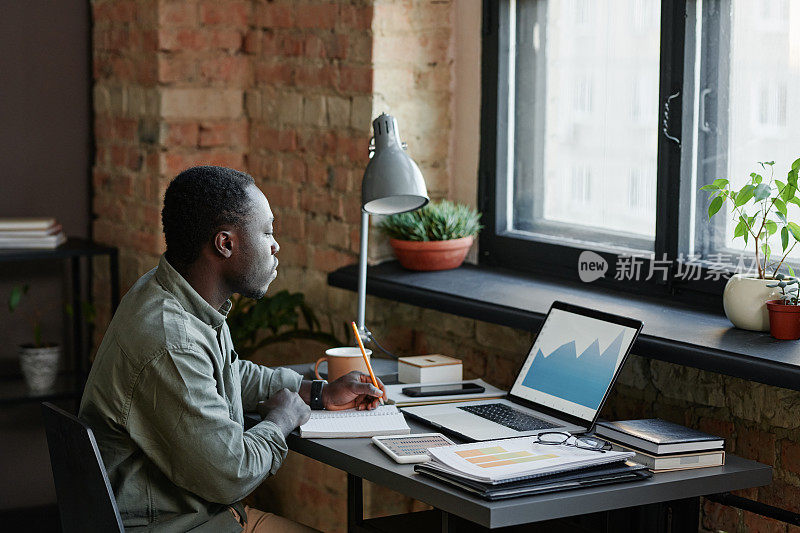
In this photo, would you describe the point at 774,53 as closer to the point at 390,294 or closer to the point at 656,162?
the point at 656,162

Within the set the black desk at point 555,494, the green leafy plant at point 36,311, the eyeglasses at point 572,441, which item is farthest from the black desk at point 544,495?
the green leafy plant at point 36,311

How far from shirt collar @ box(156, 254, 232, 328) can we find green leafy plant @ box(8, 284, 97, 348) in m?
1.71

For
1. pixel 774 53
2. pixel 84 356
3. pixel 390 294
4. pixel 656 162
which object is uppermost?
pixel 774 53

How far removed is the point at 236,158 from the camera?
11.4 ft

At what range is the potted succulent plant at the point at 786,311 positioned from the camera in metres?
2.14

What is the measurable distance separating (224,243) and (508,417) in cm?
70

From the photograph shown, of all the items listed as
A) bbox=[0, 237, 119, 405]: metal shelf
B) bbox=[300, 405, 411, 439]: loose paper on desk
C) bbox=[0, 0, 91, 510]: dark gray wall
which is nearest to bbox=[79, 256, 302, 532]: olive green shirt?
bbox=[300, 405, 411, 439]: loose paper on desk

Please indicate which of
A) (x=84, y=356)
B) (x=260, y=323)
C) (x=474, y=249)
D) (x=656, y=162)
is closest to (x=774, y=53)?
(x=656, y=162)

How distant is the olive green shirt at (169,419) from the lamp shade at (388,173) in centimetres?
54

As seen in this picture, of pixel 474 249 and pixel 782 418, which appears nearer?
pixel 782 418

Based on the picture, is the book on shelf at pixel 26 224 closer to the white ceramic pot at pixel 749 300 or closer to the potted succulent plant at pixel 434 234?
the potted succulent plant at pixel 434 234

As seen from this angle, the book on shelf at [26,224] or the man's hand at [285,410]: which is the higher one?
the book on shelf at [26,224]

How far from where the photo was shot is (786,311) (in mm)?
2137

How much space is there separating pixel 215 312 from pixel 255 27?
1.65 meters
